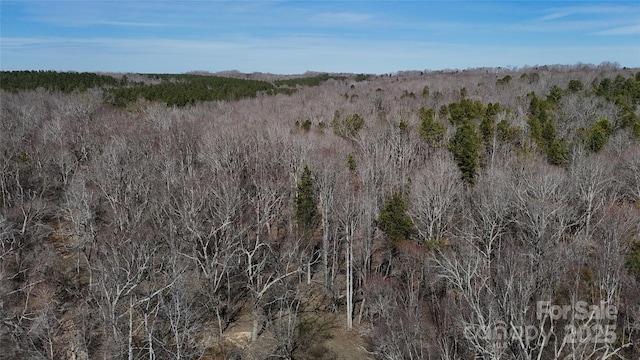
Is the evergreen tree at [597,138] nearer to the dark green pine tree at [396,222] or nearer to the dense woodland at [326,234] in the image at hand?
the dense woodland at [326,234]

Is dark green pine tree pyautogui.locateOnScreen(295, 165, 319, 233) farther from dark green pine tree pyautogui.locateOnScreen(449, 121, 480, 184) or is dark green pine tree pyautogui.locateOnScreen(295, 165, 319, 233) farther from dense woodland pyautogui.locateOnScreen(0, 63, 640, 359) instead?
dark green pine tree pyautogui.locateOnScreen(449, 121, 480, 184)

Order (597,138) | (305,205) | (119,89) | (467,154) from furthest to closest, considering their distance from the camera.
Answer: (119,89) < (467,154) < (597,138) < (305,205)

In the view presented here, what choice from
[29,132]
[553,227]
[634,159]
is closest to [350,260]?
A: [553,227]

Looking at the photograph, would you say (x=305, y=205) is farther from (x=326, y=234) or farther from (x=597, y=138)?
(x=597, y=138)

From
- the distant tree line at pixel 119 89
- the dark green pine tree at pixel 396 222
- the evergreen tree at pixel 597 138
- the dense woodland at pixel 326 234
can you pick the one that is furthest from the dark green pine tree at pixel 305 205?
the distant tree line at pixel 119 89

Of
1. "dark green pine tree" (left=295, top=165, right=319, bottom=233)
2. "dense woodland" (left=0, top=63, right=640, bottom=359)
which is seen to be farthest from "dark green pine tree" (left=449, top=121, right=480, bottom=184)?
"dark green pine tree" (left=295, top=165, right=319, bottom=233)

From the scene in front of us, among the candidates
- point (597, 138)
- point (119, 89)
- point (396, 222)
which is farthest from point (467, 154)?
point (119, 89)

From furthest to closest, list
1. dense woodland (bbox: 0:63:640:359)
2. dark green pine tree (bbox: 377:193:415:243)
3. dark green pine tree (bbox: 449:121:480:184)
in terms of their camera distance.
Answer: dark green pine tree (bbox: 449:121:480:184) → dark green pine tree (bbox: 377:193:415:243) → dense woodland (bbox: 0:63:640:359)
